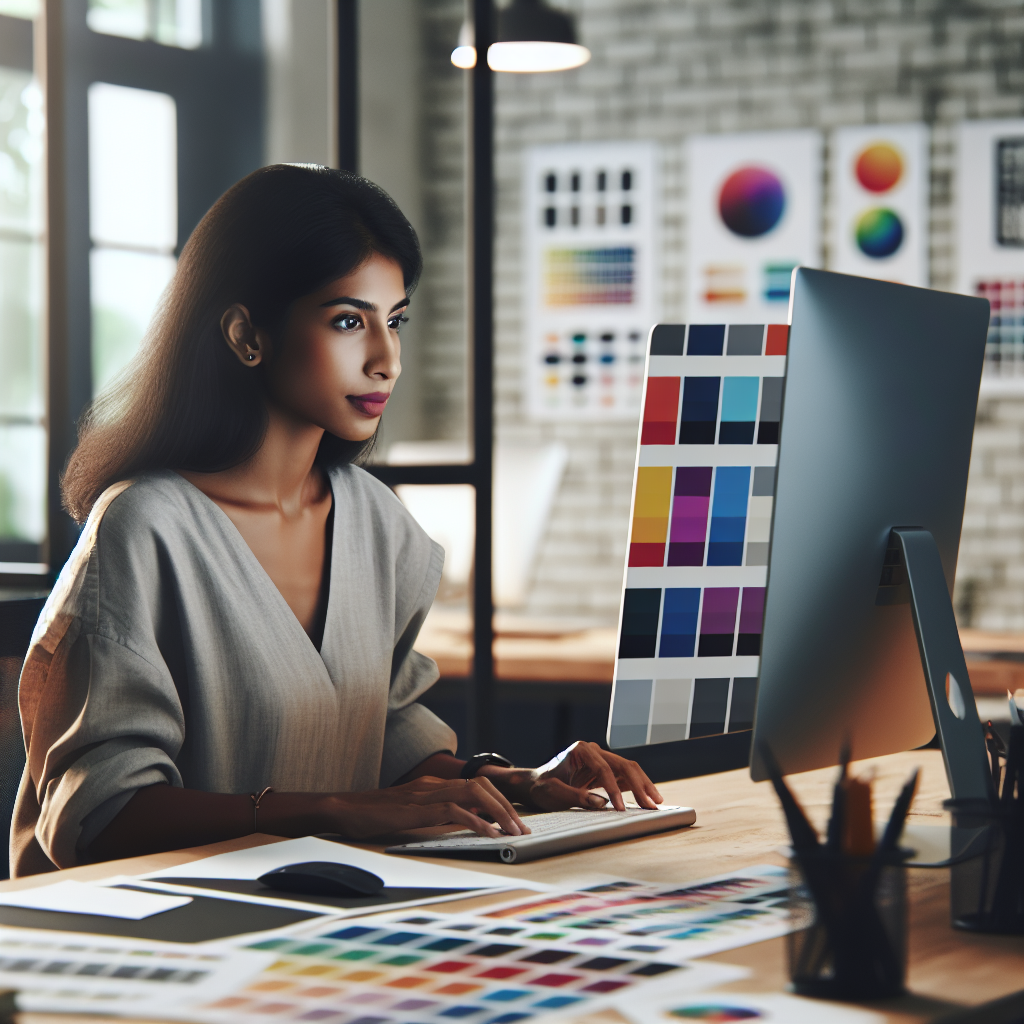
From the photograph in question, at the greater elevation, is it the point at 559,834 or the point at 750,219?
the point at 750,219

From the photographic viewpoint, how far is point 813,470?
3.46 ft

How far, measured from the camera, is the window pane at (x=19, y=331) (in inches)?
172

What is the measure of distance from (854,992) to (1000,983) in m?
0.11

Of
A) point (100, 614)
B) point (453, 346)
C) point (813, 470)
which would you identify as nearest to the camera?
point (813, 470)

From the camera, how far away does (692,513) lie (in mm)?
1179

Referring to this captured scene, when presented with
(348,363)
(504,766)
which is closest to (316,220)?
(348,363)

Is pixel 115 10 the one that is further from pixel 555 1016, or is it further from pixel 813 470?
pixel 555 1016

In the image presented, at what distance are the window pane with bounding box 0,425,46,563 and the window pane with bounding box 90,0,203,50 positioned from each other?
A: 1472 millimetres

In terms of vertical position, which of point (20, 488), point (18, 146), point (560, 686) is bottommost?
point (560, 686)

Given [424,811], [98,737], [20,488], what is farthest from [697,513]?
[20,488]

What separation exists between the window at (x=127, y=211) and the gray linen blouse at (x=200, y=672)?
3.26m

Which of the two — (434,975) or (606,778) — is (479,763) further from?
(434,975)

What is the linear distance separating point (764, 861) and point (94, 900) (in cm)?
53

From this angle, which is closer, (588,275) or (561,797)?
(561,797)
